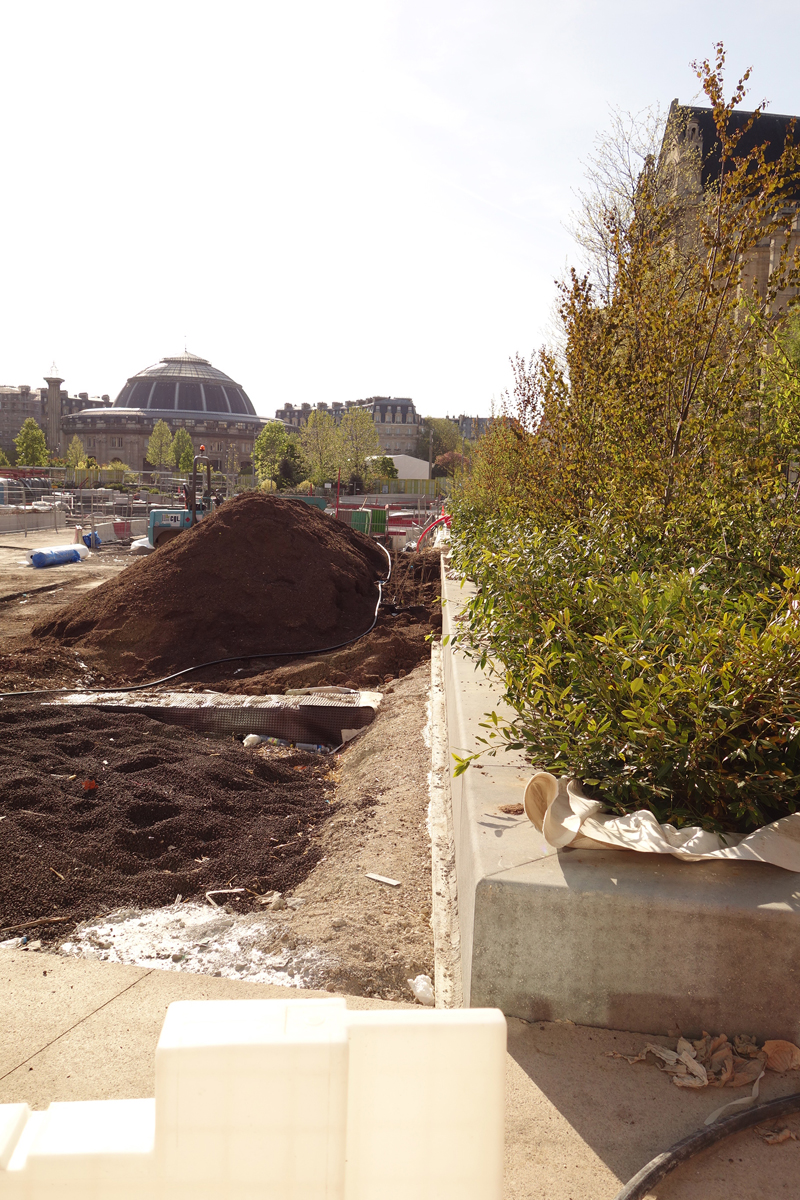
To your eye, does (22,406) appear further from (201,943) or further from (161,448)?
(201,943)

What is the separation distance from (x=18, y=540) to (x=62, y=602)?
16.5m

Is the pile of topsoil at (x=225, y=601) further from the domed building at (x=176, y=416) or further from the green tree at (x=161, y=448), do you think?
the domed building at (x=176, y=416)

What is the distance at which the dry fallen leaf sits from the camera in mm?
2551

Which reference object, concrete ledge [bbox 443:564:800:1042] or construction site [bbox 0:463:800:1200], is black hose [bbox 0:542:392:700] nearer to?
construction site [bbox 0:463:800:1200]

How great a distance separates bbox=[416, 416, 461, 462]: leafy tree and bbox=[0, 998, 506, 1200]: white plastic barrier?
373ft

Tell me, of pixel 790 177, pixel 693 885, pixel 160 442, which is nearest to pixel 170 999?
pixel 693 885

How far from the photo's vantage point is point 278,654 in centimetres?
1141

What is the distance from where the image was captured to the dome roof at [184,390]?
134m

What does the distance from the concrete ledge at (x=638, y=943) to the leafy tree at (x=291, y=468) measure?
192ft

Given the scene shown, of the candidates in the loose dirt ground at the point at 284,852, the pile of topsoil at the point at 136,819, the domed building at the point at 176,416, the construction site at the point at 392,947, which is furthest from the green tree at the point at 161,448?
the pile of topsoil at the point at 136,819

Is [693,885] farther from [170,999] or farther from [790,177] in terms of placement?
[790,177]

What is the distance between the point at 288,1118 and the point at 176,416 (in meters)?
138

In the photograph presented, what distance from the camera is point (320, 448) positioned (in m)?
66.0

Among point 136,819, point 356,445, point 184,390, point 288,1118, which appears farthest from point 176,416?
point 288,1118
